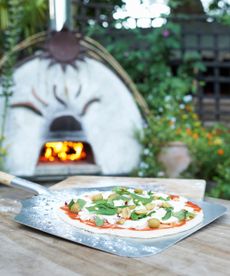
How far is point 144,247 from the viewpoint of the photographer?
3.10ft

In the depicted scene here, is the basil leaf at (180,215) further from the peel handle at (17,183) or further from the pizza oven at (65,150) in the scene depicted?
the pizza oven at (65,150)

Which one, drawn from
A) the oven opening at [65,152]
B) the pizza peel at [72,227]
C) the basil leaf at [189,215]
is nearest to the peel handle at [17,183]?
the pizza peel at [72,227]

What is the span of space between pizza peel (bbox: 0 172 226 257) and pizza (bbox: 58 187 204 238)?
19 mm

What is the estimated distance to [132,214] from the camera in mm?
1118

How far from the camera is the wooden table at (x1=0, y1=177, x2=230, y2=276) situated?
0.82m

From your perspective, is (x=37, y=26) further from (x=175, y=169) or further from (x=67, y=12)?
(x=175, y=169)

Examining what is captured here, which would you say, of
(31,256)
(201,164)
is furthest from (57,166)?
(31,256)

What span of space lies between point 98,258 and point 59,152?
2.35 meters

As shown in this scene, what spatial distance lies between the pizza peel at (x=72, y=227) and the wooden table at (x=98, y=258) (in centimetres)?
2

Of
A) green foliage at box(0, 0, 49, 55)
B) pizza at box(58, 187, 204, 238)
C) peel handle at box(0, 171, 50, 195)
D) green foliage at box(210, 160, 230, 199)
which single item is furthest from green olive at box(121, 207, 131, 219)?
green foliage at box(0, 0, 49, 55)

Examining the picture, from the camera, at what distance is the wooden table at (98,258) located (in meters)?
0.82

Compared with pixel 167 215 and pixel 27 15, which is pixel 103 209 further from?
pixel 27 15

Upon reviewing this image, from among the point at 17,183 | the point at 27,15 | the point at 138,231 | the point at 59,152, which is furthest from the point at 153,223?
the point at 27,15

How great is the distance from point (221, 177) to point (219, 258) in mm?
2433
